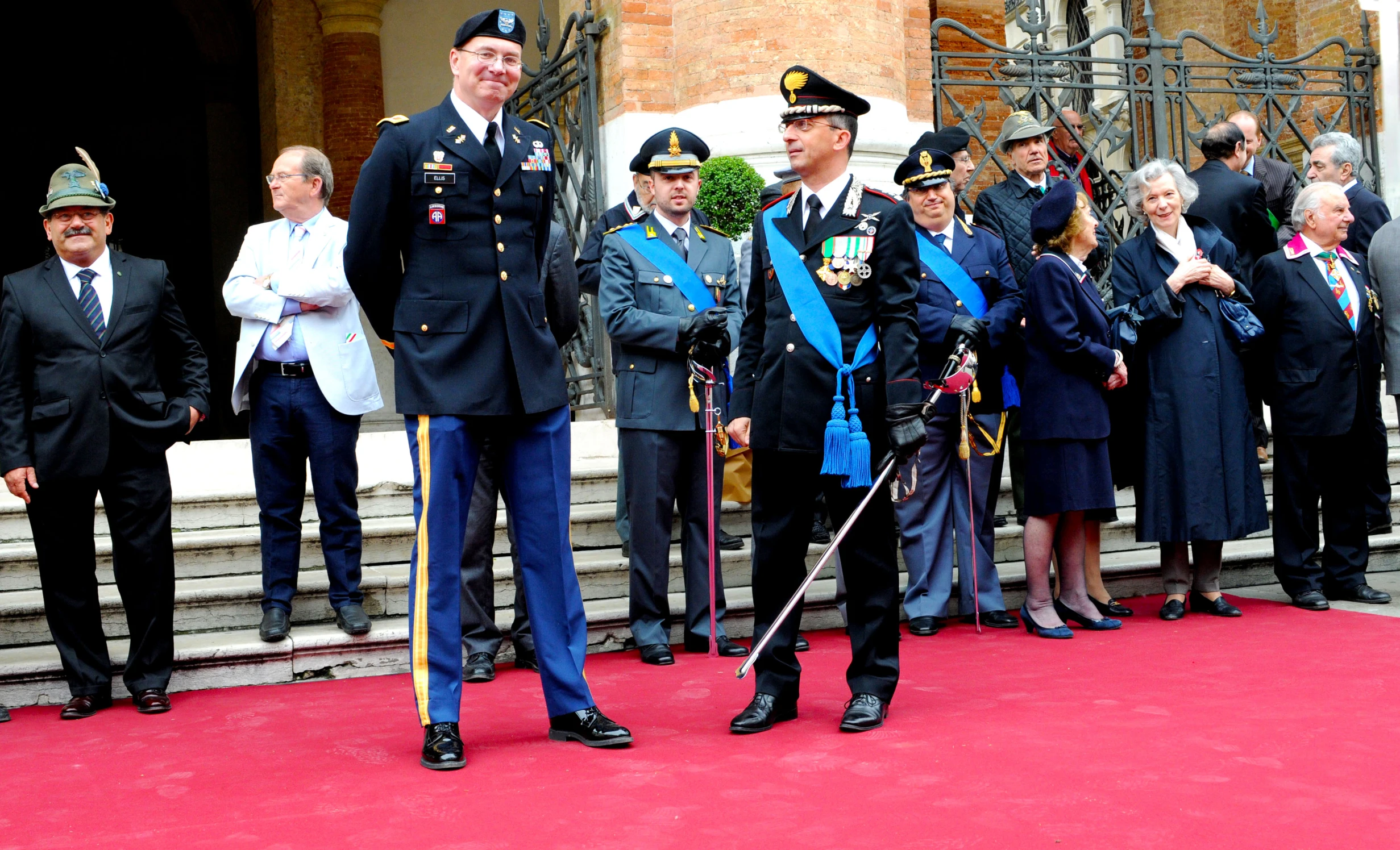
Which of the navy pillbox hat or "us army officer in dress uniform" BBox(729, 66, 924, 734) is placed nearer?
"us army officer in dress uniform" BBox(729, 66, 924, 734)

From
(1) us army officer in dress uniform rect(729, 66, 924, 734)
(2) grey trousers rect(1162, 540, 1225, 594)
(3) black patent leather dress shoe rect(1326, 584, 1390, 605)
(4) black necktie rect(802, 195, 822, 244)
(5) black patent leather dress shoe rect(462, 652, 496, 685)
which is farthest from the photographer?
(3) black patent leather dress shoe rect(1326, 584, 1390, 605)

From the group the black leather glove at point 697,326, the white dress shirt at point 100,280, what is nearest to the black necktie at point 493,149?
the black leather glove at point 697,326

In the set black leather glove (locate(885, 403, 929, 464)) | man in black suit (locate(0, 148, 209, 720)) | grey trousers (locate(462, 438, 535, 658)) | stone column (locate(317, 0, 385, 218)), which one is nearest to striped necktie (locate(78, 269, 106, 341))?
man in black suit (locate(0, 148, 209, 720))

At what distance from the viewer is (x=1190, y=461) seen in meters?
6.07

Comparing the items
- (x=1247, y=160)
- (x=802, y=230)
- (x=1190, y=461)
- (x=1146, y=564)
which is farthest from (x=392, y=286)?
(x=1247, y=160)

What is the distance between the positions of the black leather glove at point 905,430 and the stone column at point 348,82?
398 inches

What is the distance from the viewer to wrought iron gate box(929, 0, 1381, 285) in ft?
31.4

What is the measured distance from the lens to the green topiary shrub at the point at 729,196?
24.6 ft

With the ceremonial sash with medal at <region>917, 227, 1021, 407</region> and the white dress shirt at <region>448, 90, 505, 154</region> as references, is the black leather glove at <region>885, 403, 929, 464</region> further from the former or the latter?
the ceremonial sash with medal at <region>917, 227, 1021, 407</region>

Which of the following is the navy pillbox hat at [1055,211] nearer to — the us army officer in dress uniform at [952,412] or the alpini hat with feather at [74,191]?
the us army officer in dress uniform at [952,412]

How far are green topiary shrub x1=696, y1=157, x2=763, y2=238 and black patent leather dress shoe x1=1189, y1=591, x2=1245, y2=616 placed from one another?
296cm

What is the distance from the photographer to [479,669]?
5.21 m

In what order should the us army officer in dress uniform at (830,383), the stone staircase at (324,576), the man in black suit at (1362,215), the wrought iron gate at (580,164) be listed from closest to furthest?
the us army officer in dress uniform at (830,383) → the stone staircase at (324,576) → the man in black suit at (1362,215) → the wrought iron gate at (580,164)

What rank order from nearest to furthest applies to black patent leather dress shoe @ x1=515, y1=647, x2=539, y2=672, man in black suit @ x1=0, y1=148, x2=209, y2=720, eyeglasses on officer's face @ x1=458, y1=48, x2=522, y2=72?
eyeglasses on officer's face @ x1=458, y1=48, x2=522, y2=72
man in black suit @ x1=0, y1=148, x2=209, y2=720
black patent leather dress shoe @ x1=515, y1=647, x2=539, y2=672
